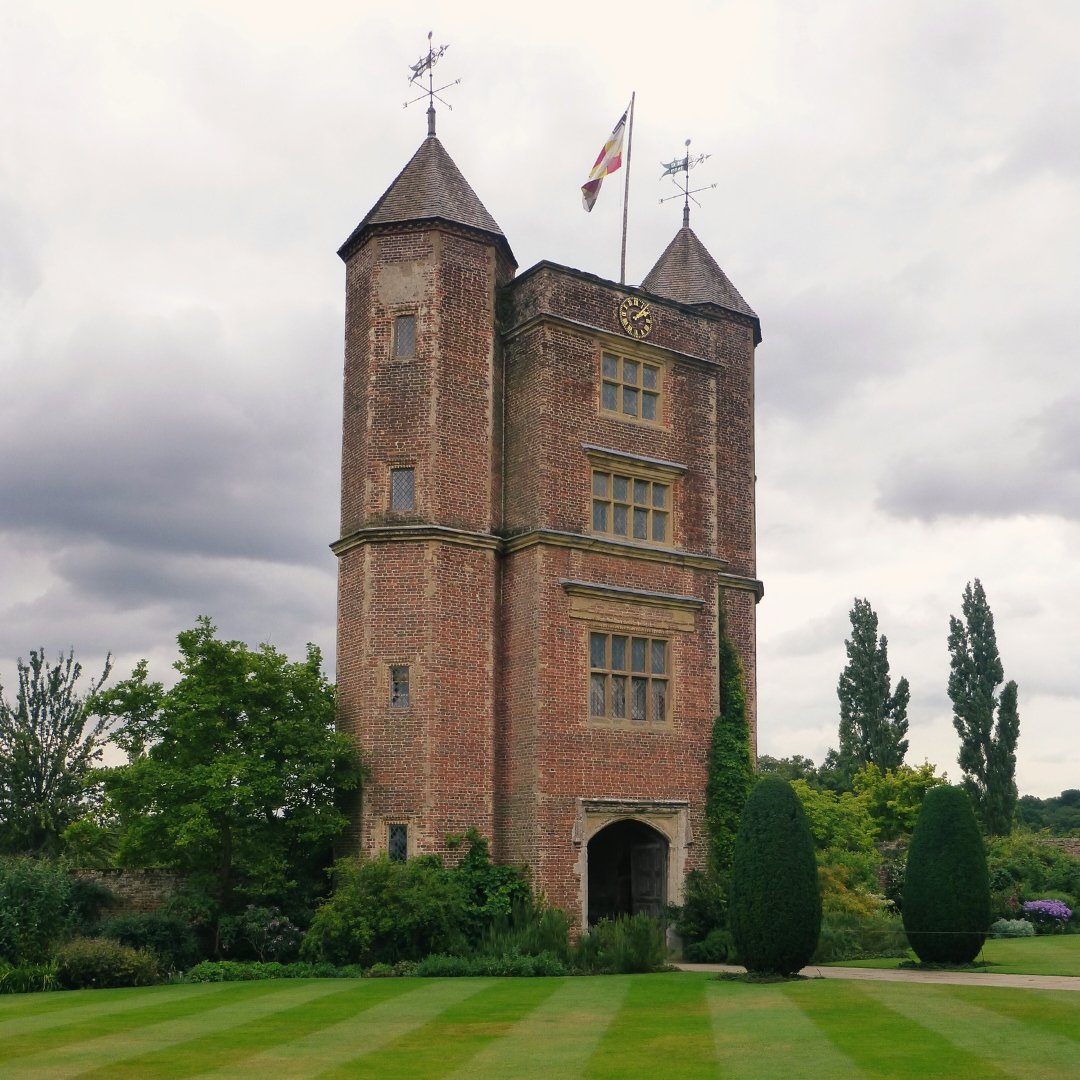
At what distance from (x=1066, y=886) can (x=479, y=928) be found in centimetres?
1862

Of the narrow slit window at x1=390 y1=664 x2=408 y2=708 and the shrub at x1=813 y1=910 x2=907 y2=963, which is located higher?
the narrow slit window at x1=390 y1=664 x2=408 y2=708

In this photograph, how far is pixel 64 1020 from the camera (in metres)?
15.3

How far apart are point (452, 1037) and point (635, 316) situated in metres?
18.0

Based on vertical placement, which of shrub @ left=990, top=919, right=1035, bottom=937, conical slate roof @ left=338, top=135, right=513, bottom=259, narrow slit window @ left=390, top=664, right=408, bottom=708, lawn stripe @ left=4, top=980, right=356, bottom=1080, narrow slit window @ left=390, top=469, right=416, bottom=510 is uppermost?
conical slate roof @ left=338, top=135, right=513, bottom=259

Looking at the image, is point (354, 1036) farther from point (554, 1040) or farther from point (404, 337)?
point (404, 337)

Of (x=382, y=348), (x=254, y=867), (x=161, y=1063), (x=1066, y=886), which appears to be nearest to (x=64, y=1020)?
(x=161, y=1063)

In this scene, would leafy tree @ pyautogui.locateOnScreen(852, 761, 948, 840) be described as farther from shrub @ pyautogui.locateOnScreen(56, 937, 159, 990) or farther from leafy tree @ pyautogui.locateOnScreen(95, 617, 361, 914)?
shrub @ pyautogui.locateOnScreen(56, 937, 159, 990)

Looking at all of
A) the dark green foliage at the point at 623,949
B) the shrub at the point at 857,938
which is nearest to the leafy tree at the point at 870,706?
the shrub at the point at 857,938

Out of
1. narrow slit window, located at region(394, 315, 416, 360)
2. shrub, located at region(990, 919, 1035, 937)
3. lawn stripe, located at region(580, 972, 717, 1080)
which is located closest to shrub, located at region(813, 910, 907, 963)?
shrub, located at region(990, 919, 1035, 937)

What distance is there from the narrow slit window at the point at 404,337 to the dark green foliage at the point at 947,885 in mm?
13646

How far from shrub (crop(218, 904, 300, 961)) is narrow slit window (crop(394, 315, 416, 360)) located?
37.8 feet

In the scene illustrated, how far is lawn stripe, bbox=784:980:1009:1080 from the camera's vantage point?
11.2 metres

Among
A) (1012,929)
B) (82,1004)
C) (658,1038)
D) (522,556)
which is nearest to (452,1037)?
(658,1038)

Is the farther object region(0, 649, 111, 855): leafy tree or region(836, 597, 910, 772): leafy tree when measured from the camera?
region(836, 597, 910, 772): leafy tree
